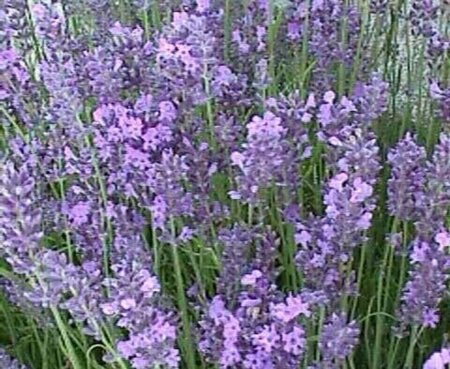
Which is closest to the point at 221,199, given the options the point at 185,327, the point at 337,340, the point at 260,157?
the point at 185,327

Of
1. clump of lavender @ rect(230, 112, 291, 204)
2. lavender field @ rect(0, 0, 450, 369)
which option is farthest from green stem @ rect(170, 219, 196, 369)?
clump of lavender @ rect(230, 112, 291, 204)

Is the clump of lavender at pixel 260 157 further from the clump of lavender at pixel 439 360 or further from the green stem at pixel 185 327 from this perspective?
the clump of lavender at pixel 439 360

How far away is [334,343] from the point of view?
1322 millimetres

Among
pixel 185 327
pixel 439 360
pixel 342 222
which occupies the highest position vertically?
pixel 342 222

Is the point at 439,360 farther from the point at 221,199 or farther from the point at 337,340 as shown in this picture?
the point at 221,199

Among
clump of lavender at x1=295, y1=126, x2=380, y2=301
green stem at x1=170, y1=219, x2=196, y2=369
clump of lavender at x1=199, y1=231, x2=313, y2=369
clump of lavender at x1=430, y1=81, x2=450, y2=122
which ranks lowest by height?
green stem at x1=170, y1=219, x2=196, y2=369

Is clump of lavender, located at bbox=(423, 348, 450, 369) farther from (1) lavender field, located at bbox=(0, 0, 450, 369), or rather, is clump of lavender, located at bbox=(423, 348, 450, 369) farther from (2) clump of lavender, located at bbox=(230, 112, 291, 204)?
(2) clump of lavender, located at bbox=(230, 112, 291, 204)

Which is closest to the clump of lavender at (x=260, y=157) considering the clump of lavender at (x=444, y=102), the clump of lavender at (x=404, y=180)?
the clump of lavender at (x=404, y=180)

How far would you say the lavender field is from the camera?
136 cm

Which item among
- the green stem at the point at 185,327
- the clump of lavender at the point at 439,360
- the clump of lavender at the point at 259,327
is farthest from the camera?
the green stem at the point at 185,327

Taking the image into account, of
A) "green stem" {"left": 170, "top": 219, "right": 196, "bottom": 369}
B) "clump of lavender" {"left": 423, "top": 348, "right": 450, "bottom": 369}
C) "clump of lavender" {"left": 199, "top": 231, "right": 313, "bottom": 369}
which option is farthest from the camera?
"green stem" {"left": 170, "top": 219, "right": 196, "bottom": 369}

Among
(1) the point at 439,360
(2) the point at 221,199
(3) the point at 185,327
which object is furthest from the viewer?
(2) the point at 221,199

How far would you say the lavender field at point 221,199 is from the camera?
1358 millimetres

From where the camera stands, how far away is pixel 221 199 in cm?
178
